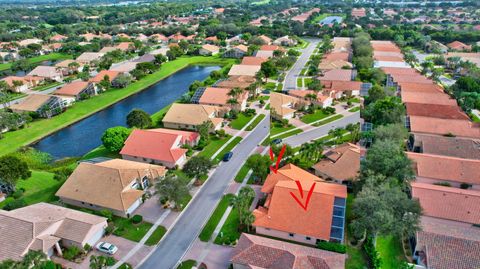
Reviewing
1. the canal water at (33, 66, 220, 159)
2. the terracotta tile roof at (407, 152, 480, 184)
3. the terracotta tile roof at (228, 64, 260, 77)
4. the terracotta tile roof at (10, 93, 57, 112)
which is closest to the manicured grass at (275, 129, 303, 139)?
the terracotta tile roof at (407, 152, 480, 184)

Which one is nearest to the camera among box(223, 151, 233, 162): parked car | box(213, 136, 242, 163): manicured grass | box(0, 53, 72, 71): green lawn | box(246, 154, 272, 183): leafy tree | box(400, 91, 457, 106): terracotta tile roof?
box(246, 154, 272, 183): leafy tree

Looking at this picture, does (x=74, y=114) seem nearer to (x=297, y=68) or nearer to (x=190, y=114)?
(x=190, y=114)

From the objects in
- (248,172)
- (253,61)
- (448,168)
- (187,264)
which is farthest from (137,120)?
(253,61)

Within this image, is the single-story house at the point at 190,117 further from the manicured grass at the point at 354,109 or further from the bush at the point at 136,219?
the manicured grass at the point at 354,109

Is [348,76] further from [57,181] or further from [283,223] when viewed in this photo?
[57,181]

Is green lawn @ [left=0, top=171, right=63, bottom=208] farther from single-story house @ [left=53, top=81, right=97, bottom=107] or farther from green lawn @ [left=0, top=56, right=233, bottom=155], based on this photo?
single-story house @ [left=53, top=81, right=97, bottom=107]

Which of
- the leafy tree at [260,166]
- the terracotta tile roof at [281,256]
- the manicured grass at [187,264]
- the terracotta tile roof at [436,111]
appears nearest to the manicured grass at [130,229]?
the manicured grass at [187,264]
